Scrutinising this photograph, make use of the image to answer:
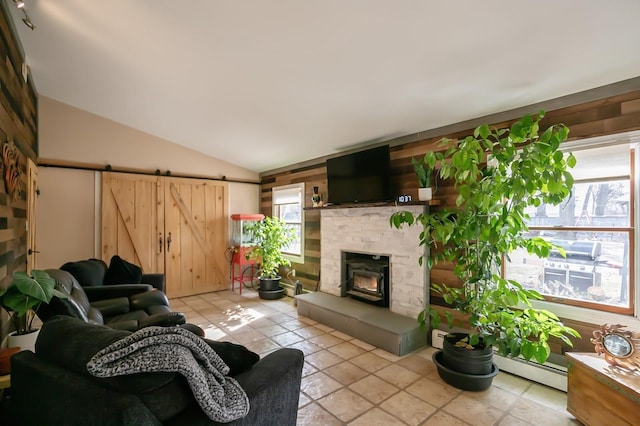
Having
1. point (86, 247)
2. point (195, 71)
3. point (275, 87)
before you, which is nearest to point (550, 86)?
point (275, 87)

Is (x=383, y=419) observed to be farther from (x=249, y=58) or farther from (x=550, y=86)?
(x=249, y=58)

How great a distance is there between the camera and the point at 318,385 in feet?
8.00

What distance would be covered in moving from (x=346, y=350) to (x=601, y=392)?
1970 millimetres


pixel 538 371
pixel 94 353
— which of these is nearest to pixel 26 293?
pixel 94 353

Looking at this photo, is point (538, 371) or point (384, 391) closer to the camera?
point (384, 391)

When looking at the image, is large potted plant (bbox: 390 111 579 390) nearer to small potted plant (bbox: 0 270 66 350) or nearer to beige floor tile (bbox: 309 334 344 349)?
beige floor tile (bbox: 309 334 344 349)

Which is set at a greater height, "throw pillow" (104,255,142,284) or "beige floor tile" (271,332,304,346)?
"throw pillow" (104,255,142,284)

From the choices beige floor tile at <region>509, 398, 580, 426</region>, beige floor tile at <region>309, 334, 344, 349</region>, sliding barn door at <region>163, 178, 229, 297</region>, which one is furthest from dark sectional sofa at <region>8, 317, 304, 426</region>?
sliding barn door at <region>163, 178, 229, 297</region>

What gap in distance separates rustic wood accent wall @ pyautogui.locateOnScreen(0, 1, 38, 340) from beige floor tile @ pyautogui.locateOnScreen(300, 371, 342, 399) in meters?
2.24

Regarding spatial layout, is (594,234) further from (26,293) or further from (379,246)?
(26,293)

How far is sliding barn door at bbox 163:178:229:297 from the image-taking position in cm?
521

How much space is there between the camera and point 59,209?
4277mm

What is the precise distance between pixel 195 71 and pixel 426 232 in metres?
2.65

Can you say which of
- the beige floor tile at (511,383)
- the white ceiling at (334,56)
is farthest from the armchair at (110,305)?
the beige floor tile at (511,383)
